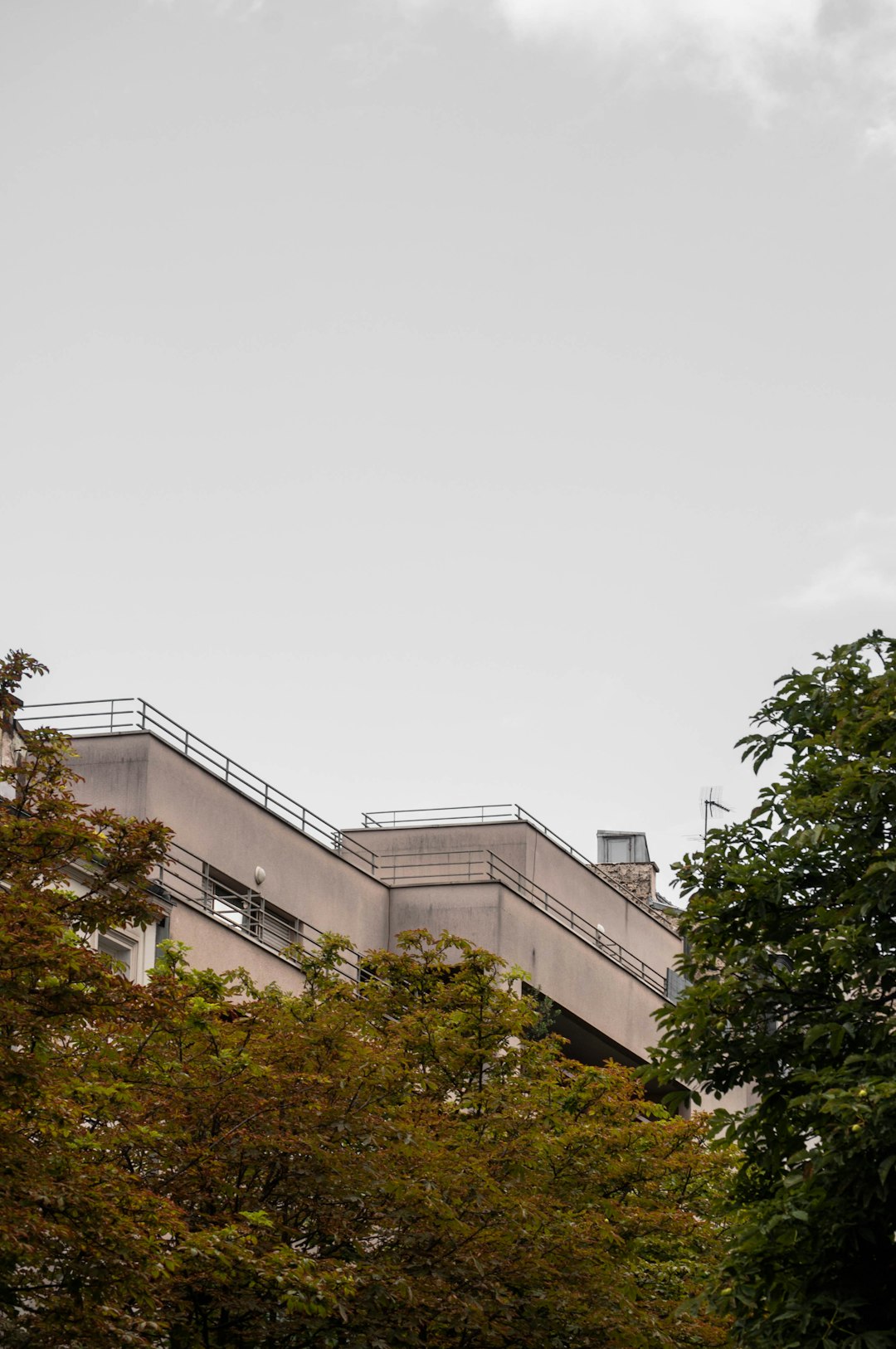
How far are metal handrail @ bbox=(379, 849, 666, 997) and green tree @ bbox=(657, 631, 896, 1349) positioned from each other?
91.6 feet

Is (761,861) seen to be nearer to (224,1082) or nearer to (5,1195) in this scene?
(224,1082)

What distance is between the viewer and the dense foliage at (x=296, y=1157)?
52.4ft

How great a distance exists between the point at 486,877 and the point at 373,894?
4.42 metres

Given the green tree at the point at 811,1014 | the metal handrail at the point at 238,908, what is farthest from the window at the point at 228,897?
the green tree at the point at 811,1014

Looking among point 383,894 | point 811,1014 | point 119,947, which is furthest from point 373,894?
point 811,1014

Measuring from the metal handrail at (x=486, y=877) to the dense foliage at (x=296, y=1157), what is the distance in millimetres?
17010

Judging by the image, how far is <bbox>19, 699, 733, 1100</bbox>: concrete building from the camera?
3691 cm

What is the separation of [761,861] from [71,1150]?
6.55 m

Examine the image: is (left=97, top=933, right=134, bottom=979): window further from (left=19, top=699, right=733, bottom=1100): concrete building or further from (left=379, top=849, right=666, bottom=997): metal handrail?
(left=379, top=849, right=666, bottom=997): metal handrail

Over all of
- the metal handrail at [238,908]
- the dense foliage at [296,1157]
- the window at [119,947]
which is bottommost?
the dense foliage at [296,1157]

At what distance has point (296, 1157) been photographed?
2138cm

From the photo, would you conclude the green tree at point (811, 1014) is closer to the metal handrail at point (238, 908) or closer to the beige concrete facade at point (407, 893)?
the beige concrete facade at point (407, 893)

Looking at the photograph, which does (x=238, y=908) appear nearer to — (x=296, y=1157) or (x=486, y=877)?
(x=486, y=877)

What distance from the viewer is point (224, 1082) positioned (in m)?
21.2
